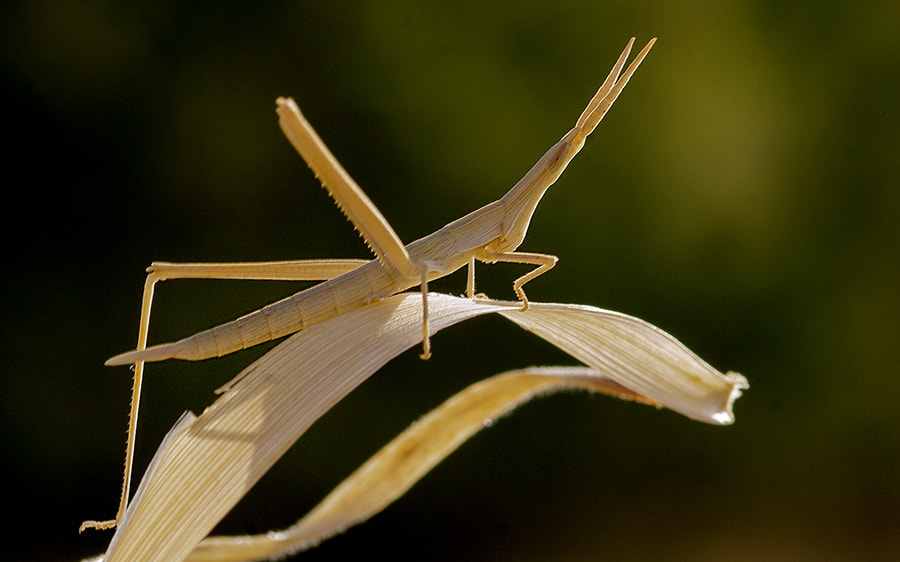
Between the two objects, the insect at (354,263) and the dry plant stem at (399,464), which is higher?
the insect at (354,263)

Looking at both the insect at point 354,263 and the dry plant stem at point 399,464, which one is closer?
the dry plant stem at point 399,464

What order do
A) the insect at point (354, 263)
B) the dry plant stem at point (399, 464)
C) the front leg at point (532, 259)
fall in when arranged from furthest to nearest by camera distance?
the front leg at point (532, 259)
the insect at point (354, 263)
the dry plant stem at point (399, 464)

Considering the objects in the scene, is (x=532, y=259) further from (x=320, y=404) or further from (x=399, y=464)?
(x=320, y=404)

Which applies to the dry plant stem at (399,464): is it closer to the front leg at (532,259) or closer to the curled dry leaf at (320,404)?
the curled dry leaf at (320,404)

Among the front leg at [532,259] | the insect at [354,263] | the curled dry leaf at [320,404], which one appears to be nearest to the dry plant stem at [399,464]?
the curled dry leaf at [320,404]

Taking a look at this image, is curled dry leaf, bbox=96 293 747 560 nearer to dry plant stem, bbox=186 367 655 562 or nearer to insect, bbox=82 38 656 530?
dry plant stem, bbox=186 367 655 562

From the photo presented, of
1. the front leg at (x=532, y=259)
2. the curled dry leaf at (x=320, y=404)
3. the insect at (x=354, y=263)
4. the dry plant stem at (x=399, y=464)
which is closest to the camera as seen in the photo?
the curled dry leaf at (x=320, y=404)

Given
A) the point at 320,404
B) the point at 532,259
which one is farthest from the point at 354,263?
the point at 320,404
